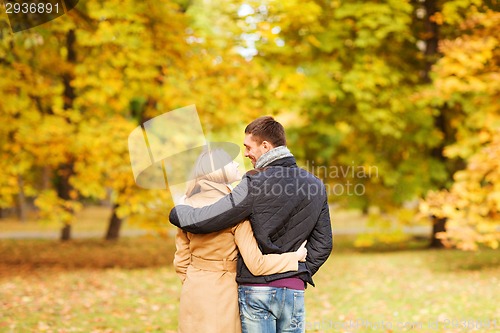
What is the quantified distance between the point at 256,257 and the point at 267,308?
1.06 ft

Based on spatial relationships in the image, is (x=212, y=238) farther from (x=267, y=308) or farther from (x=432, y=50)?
(x=432, y=50)

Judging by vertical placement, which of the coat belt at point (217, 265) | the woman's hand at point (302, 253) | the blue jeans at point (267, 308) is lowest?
the blue jeans at point (267, 308)

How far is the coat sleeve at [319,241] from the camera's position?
3.53 meters

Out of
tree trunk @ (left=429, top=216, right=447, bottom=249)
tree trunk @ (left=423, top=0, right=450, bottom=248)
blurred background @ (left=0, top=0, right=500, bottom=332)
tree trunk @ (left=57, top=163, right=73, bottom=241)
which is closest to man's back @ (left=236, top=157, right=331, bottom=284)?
blurred background @ (left=0, top=0, right=500, bottom=332)

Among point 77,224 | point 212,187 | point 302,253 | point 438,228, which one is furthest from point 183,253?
point 77,224

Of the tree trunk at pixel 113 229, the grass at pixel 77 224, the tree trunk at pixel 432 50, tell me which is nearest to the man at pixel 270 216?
the tree trunk at pixel 432 50

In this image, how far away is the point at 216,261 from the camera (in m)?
3.42

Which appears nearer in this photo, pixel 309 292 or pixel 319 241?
pixel 319 241

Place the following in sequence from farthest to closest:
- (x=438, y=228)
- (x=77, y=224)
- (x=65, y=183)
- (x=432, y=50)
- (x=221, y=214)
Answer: (x=77, y=224) → (x=438, y=228) → (x=432, y=50) → (x=65, y=183) → (x=221, y=214)

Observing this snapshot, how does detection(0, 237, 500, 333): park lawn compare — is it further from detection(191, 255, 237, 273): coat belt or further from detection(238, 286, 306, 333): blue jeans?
detection(191, 255, 237, 273): coat belt

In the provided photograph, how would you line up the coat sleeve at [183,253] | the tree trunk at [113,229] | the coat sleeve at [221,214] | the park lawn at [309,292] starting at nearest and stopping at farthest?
A: the coat sleeve at [221,214], the coat sleeve at [183,253], the park lawn at [309,292], the tree trunk at [113,229]

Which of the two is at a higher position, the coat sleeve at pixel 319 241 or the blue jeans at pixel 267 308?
the coat sleeve at pixel 319 241

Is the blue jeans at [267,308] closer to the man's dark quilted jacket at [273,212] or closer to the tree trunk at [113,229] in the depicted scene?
the man's dark quilted jacket at [273,212]

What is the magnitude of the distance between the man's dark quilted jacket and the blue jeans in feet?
0.27
